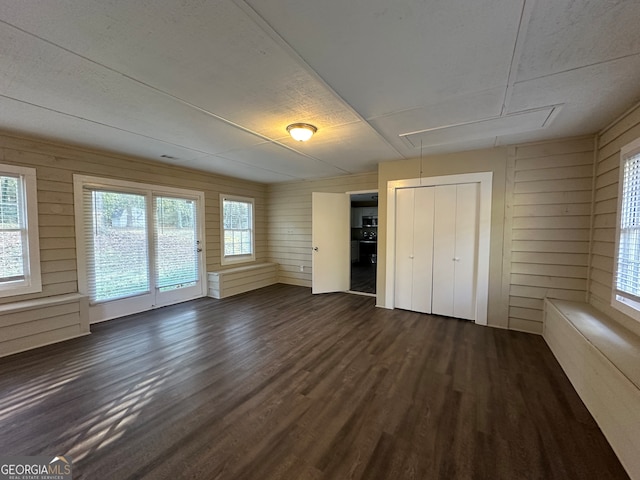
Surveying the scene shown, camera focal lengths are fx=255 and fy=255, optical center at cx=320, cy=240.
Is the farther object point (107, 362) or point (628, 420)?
point (107, 362)

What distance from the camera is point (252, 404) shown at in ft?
6.52

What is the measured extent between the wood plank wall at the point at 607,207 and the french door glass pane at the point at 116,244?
19.3 ft

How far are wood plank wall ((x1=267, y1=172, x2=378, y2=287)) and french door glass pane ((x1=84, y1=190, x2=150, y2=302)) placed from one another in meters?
2.88

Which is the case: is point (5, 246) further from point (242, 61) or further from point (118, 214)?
point (242, 61)

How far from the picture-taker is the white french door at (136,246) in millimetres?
3588

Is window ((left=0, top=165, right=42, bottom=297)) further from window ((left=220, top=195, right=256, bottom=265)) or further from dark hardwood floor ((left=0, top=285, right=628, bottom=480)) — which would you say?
window ((left=220, top=195, right=256, bottom=265))

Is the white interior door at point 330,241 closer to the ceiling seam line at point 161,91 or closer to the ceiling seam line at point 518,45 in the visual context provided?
the ceiling seam line at point 161,91

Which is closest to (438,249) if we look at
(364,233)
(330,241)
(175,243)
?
(330,241)

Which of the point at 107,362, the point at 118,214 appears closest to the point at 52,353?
the point at 107,362

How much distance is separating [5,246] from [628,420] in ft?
18.6

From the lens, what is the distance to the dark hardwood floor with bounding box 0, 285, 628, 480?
1493 mm

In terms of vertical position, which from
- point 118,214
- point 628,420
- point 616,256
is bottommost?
point 628,420

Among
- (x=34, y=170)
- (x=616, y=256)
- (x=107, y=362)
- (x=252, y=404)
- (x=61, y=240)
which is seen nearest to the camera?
(x=252, y=404)

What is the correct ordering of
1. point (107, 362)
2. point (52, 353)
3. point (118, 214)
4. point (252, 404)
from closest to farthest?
point (252, 404) < point (107, 362) < point (52, 353) < point (118, 214)
